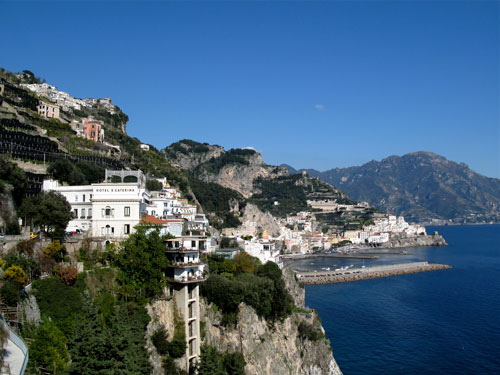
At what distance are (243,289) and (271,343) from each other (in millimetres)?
4446

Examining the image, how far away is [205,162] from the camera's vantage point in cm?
16888

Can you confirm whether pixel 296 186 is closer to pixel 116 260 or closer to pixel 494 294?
pixel 494 294

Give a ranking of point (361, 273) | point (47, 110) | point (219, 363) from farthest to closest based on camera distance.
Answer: point (361, 273) < point (47, 110) < point (219, 363)

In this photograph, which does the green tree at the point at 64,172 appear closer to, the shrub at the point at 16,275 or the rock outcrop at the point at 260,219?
the shrub at the point at 16,275

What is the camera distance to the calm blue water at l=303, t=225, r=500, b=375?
3578 centimetres

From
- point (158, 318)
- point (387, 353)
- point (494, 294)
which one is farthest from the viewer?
point (494, 294)

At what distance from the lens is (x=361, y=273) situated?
75.6m

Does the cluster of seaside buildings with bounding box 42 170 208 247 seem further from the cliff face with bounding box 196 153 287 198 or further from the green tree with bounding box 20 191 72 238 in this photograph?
the cliff face with bounding box 196 153 287 198

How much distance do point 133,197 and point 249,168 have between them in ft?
477

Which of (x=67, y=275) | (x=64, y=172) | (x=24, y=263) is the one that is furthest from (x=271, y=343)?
(x=64, y=172)

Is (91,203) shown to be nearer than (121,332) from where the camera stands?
No

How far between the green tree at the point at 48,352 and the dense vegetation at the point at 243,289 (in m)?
9.49

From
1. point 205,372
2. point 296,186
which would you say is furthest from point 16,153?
point 296,186

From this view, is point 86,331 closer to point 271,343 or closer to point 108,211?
point 108,211
